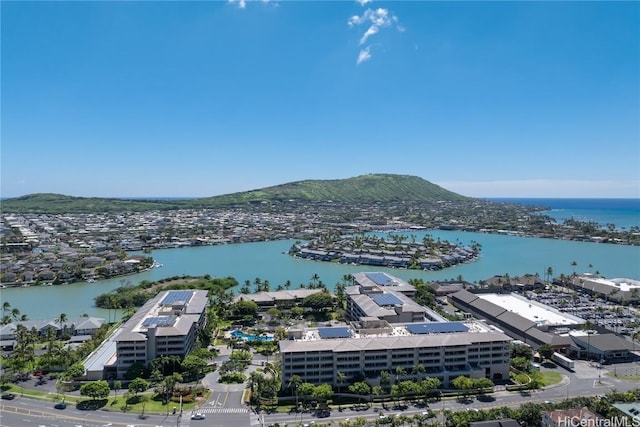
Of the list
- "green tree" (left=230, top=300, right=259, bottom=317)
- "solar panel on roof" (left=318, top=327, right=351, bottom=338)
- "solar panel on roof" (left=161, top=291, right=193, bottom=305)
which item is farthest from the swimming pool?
"solar panel on roof" (left=318, top=327, right=351, bottom=338)

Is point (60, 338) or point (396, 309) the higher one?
point (396, 309)

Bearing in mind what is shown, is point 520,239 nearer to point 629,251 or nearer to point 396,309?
point 629,251

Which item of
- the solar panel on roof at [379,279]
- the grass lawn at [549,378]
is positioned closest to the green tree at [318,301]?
the solar panel on roof at [379,279]

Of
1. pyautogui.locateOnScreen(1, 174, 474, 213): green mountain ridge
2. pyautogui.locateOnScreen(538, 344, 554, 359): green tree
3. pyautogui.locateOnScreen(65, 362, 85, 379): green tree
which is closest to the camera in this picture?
pyautogui.locateOnScreen(65, 362, 85, 379): green tree

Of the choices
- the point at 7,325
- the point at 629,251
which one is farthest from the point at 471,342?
the point at 629,251

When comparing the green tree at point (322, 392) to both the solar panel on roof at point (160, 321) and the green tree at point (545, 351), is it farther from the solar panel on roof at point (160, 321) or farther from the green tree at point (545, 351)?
the green tree at point (545, 351)

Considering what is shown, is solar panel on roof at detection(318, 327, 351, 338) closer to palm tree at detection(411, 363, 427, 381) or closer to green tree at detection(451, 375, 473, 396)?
palm tree at detection(411, 363, 427, 381)

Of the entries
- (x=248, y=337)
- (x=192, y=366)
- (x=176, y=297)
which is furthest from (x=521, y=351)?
(x=176, y=297)
